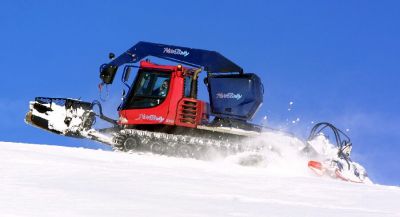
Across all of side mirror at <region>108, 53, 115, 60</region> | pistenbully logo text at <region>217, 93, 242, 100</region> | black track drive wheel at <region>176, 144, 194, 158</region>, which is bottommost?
black track drive wheel at <region>176, 144, 194, 158</region>

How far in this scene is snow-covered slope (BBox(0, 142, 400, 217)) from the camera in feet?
14.7

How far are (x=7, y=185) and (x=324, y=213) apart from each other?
294cm

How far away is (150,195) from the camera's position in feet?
18.3

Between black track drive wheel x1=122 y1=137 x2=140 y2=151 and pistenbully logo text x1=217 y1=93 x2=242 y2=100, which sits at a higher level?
pistenbully logo text x1=217 y1=93 x2=242 y2=100

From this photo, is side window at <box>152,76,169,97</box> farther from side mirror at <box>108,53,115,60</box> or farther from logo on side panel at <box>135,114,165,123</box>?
side mirror at <box>108,53,115,60</box>

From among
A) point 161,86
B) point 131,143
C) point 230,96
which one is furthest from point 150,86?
point 230,96

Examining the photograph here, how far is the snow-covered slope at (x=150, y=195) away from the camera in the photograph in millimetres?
4473

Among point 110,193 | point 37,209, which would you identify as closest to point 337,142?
point 110,193

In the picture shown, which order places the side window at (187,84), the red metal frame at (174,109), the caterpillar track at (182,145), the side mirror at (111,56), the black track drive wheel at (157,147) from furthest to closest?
the side mirror at (111,56) < the side window at (187,84) < the red metal frame at (174,109) < the black track drive wheel at (157,147) < the caterpillar track at (182,145)

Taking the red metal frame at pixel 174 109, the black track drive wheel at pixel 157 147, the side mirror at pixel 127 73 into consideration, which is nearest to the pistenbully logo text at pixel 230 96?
the red metal frame at pixel 174 109

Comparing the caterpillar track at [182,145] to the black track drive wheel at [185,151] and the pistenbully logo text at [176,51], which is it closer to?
the black track drive wheel at [185,151]

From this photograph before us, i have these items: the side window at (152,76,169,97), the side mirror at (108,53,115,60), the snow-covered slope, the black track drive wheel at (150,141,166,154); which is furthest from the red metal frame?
the snow-covered slope

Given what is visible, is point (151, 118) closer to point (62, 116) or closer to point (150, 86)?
point (150, 86)

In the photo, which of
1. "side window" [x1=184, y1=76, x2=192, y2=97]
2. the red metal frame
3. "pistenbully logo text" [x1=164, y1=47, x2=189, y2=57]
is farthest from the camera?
"pistenbully logo text" [x1=164, y1=47, x2=189, y2=57]
